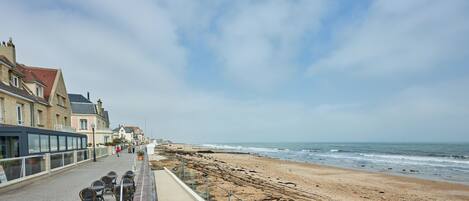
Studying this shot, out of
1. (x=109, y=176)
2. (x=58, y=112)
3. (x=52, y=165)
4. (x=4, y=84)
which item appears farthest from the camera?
(x=58, y=112)

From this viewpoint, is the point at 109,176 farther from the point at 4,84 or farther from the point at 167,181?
the point at 4,84

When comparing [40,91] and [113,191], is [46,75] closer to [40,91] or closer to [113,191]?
[40,91]

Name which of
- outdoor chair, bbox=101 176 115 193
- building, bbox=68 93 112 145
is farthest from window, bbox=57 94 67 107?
outdoor chair, bbox=101 176 115 193

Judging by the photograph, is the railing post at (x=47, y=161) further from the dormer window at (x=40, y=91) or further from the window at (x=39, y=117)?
the dormer window at (x=40, y=91)

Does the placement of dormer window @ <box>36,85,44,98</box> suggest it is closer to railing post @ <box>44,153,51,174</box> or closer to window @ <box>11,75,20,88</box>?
window @ <box>11,75,20,88</box>

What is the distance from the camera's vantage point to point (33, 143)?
15469mm

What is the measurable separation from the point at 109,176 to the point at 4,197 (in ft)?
11.5

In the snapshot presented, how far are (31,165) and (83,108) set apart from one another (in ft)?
115

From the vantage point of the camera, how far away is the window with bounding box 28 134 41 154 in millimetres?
15067

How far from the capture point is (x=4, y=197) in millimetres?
9688

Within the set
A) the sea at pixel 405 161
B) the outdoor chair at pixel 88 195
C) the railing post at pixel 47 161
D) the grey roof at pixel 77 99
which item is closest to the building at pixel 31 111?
the railing post at pixel 47 161

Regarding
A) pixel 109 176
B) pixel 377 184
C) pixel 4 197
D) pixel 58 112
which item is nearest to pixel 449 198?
pixel 377 184

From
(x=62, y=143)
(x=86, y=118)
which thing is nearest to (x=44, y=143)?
(x=62, y=143)

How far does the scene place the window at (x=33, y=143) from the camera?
15.1 meters
